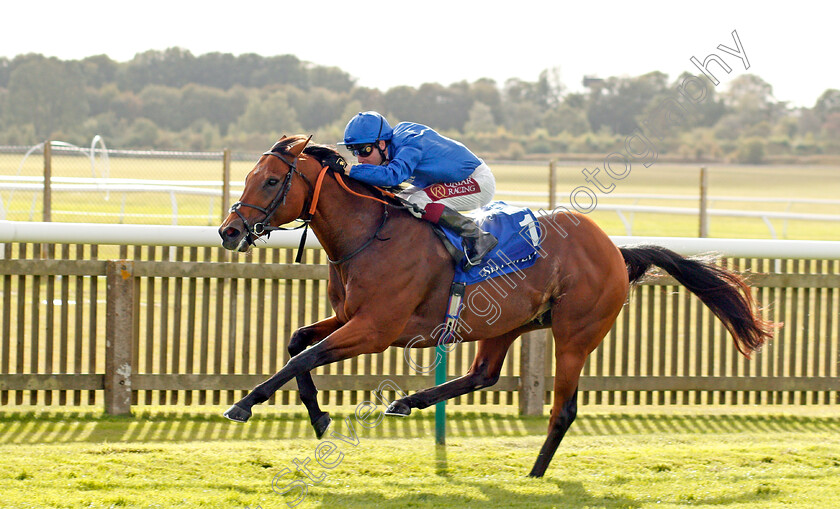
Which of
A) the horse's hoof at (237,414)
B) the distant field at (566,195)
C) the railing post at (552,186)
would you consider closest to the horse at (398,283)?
the horse's hoof at (237,414)

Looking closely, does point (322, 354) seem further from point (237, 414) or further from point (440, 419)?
point (440, 419)

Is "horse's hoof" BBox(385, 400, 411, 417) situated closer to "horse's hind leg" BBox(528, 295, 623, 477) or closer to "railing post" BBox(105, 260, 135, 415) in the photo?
"horse's hind leg" BBox(528, 295, 623, 477)

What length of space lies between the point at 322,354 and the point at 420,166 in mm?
1160

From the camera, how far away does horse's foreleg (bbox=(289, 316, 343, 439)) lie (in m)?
4.56

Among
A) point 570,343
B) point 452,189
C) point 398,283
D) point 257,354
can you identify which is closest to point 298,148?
point 398,283

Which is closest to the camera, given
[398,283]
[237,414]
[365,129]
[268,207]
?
[237,414]

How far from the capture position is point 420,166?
4.70 metres

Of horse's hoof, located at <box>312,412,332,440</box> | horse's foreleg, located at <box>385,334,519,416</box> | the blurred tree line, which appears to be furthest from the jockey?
the blurred tree line

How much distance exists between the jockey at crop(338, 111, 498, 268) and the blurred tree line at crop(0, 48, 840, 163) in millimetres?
44863

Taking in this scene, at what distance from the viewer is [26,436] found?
5.54m

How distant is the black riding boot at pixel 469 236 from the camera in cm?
473

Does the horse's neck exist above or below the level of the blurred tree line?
below

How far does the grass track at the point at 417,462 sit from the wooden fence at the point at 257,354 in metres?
0.23

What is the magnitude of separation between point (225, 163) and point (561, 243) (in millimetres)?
6526
